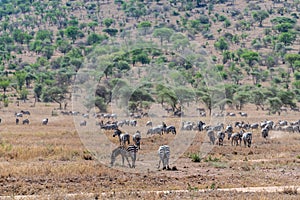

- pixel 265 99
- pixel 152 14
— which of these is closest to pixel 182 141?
pixel 265 99

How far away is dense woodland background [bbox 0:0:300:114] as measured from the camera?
6662 centimetres

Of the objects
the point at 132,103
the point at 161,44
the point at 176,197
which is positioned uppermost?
the point at 161,44

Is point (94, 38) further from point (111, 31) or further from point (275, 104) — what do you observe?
point (275, 104)

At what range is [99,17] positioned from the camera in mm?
148500

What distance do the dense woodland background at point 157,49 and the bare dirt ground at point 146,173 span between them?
25.9 meters

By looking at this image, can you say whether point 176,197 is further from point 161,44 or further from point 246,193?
point 161,44

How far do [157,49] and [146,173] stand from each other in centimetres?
4345

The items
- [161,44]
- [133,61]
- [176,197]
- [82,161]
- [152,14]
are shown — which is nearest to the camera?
[176,197]

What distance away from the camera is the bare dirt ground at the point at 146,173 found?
51.8 feet

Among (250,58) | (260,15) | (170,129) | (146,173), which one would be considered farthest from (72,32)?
(146,173)

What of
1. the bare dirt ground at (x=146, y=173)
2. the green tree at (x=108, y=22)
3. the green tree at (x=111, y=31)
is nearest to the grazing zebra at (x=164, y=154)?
the bare dirt ground at (x=146, y=173)

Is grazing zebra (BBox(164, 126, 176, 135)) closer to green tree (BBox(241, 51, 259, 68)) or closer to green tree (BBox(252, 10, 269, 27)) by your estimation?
green tree (BBox(241, 51, 259, 68))

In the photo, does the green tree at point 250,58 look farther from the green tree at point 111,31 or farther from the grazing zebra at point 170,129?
the grazing zebra at point 170,129

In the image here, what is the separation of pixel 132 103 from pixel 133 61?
23.0 m
